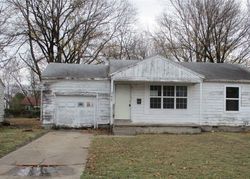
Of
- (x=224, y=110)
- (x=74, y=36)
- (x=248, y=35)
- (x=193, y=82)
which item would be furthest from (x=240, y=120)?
(x=74, y=36)

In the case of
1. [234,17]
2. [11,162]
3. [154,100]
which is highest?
[234,17]

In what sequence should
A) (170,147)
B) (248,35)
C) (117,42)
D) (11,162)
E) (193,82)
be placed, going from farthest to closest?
1. (117,42)
2. (248,35)
3. (193,82)
4. (170,147)
5. (11,162)

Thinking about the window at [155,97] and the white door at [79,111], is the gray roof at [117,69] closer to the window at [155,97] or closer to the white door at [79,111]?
the white door at [79,111]

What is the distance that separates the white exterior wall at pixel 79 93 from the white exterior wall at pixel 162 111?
5.42 ft

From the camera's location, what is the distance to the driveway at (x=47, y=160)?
33.0 feet

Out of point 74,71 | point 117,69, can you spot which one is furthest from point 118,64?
point 74,71

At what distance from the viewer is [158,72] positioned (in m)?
24.0

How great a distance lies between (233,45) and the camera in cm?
4034

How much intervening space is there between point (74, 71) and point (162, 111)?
613cm

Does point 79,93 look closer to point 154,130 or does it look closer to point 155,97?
point 155,97

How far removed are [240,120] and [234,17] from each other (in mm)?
17216

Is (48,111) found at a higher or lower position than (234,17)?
lower

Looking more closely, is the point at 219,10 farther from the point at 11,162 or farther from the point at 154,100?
the point at 11,162

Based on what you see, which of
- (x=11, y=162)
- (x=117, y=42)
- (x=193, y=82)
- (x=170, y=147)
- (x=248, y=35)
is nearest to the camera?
(x=11, y=162)
